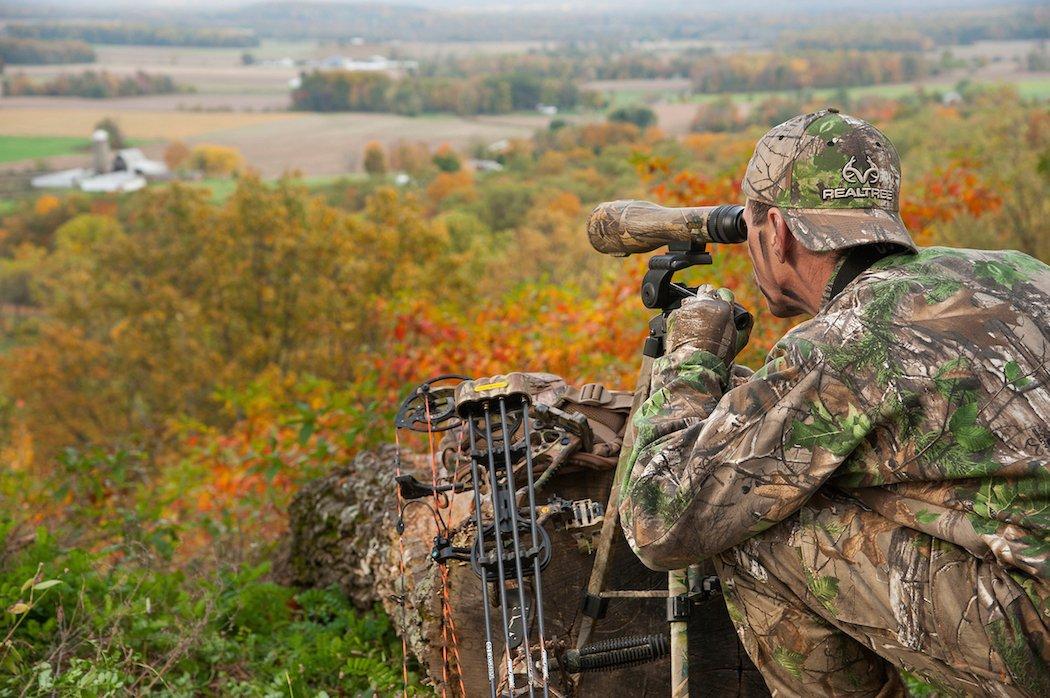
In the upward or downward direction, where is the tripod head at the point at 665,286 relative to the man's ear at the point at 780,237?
downward

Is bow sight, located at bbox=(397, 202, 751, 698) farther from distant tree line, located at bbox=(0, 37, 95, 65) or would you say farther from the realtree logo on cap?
distant tree line, located at bbox=(0, 37, 95, 65)

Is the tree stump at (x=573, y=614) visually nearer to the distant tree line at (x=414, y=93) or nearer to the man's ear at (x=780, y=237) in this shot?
the man's ear at (x=780, y=237)

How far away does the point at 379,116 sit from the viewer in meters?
64.0

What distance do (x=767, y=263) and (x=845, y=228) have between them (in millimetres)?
265

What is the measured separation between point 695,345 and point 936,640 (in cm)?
92

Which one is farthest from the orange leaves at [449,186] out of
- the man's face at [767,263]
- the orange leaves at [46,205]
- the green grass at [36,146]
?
the man's face at [767,263]

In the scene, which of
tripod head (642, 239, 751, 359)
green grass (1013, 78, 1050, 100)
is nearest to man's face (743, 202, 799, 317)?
tripod head (642, 239, 751, 359)

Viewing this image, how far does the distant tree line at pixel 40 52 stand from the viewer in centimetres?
5997

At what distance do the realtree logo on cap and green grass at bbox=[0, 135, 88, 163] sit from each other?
6113cm

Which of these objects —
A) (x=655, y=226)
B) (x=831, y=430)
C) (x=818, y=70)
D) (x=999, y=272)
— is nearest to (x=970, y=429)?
(x=831, y=430)

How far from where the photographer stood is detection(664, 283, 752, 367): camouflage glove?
2715 millimetres

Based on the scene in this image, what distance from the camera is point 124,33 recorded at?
62906mm

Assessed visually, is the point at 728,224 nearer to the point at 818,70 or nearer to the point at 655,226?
the point at 655,226

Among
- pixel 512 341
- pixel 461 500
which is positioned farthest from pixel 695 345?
pixel 512 341
